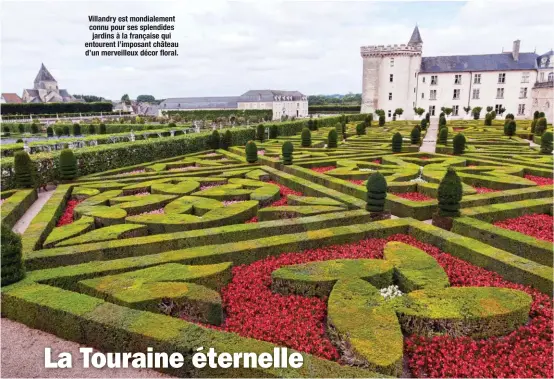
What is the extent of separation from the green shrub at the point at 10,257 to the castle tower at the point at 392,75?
60.4m

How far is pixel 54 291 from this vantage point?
648 centimetres

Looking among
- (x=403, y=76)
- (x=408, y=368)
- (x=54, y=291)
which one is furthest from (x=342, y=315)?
(x=403, y=76)

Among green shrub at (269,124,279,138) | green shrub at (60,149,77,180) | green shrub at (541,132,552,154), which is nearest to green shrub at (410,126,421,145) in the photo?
green shrub at (541,132,552,154)

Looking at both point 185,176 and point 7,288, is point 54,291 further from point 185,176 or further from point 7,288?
point 185,176

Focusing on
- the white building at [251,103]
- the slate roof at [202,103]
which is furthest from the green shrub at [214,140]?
the slate roof at [202,103]

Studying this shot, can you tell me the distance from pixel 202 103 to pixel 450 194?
10050 cm

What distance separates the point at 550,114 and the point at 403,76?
2067 centimetres

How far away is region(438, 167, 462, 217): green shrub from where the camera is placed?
32.9 feet

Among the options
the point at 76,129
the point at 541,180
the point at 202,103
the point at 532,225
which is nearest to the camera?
the point at 532,225

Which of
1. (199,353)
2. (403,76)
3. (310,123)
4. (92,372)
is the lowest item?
(92,372)

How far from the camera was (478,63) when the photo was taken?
58875 mm

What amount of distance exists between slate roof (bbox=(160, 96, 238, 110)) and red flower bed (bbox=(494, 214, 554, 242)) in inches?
3585

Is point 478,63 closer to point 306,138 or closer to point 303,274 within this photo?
point 306,138

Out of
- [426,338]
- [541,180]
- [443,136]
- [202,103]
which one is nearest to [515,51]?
[443,136]
